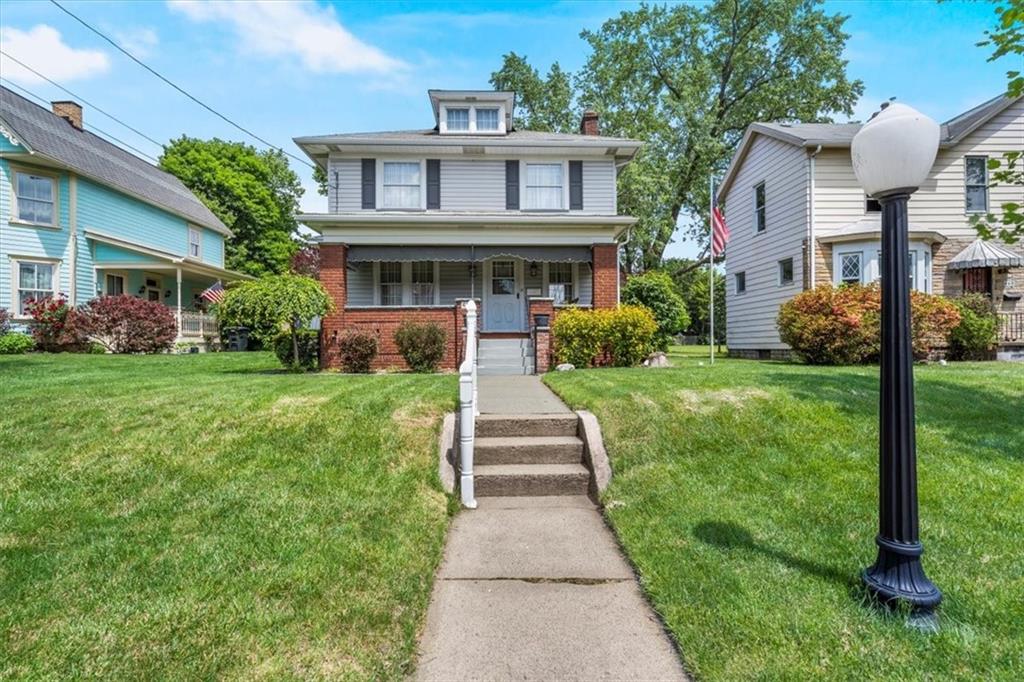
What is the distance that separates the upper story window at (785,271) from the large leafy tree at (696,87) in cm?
868

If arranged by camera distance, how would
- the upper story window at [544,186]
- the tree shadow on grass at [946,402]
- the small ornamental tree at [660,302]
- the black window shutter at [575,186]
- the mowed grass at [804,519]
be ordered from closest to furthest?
the mowed grass at [804,519] < the tree shadow on grass at [946,402] < the black window shutter at [575,186] < the upper story window at [544,186] < the small ornamental tree at [660,302]

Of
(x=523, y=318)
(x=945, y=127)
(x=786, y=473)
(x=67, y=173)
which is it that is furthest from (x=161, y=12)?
(x=945, y=127)

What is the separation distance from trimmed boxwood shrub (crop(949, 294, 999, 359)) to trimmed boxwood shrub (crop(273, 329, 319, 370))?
1518cm

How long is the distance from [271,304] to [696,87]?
2266cm

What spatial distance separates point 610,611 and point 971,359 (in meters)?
15.2

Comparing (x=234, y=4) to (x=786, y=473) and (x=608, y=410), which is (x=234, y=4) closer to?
(x=608, y=410)

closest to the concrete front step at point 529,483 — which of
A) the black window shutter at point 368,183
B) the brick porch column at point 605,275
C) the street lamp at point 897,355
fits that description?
the street lamp at point 897,355

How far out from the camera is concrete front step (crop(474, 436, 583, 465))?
202 inches

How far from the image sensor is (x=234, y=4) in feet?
35.2

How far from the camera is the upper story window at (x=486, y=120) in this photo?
16.1 meters

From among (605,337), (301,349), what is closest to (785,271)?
(605,337)

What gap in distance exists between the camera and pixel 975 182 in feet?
46.7

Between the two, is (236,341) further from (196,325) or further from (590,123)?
(590,123)

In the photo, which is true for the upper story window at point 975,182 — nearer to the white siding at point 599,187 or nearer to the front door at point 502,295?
the white siding at point 599,187
